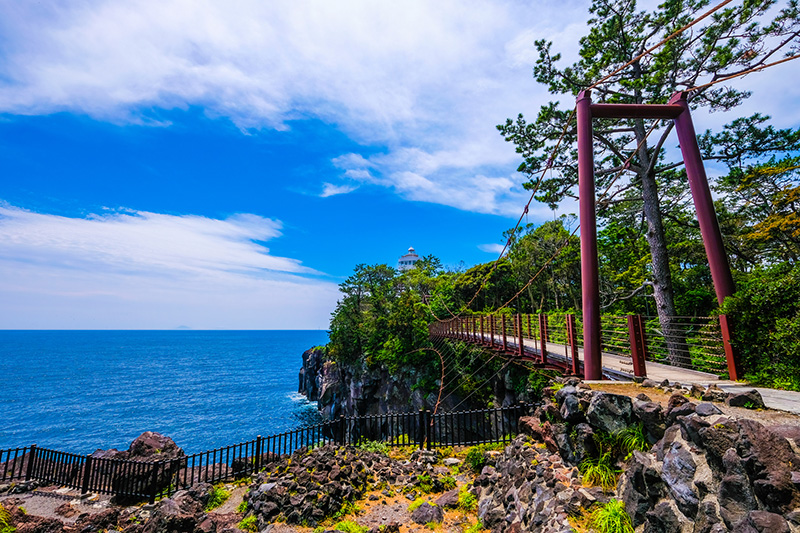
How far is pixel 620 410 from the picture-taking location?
4695 mm

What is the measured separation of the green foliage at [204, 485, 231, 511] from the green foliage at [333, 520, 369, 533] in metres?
4.37

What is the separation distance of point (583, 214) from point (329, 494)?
333 inches

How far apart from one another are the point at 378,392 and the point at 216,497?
25.7 metres

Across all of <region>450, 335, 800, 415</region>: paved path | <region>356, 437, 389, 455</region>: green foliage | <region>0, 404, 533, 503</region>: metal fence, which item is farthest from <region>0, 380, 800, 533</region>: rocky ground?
<region>356, 437, 389, 455</region>: green foliage

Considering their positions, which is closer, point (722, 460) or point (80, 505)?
point (722, 460)

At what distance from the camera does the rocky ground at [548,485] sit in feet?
9.51

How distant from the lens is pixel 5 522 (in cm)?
788

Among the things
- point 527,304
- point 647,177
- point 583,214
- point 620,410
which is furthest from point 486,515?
point 527,304

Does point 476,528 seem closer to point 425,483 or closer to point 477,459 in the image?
point 425,483

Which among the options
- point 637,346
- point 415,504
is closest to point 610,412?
point 637,346

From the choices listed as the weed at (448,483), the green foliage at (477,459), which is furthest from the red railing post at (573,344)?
the weed at (448,483)

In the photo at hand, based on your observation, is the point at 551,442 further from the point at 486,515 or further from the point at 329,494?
the point at 329,494

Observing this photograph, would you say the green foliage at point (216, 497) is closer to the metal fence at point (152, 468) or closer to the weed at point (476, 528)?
the metal fence at point (152, 468)

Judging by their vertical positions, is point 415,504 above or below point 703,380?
below
